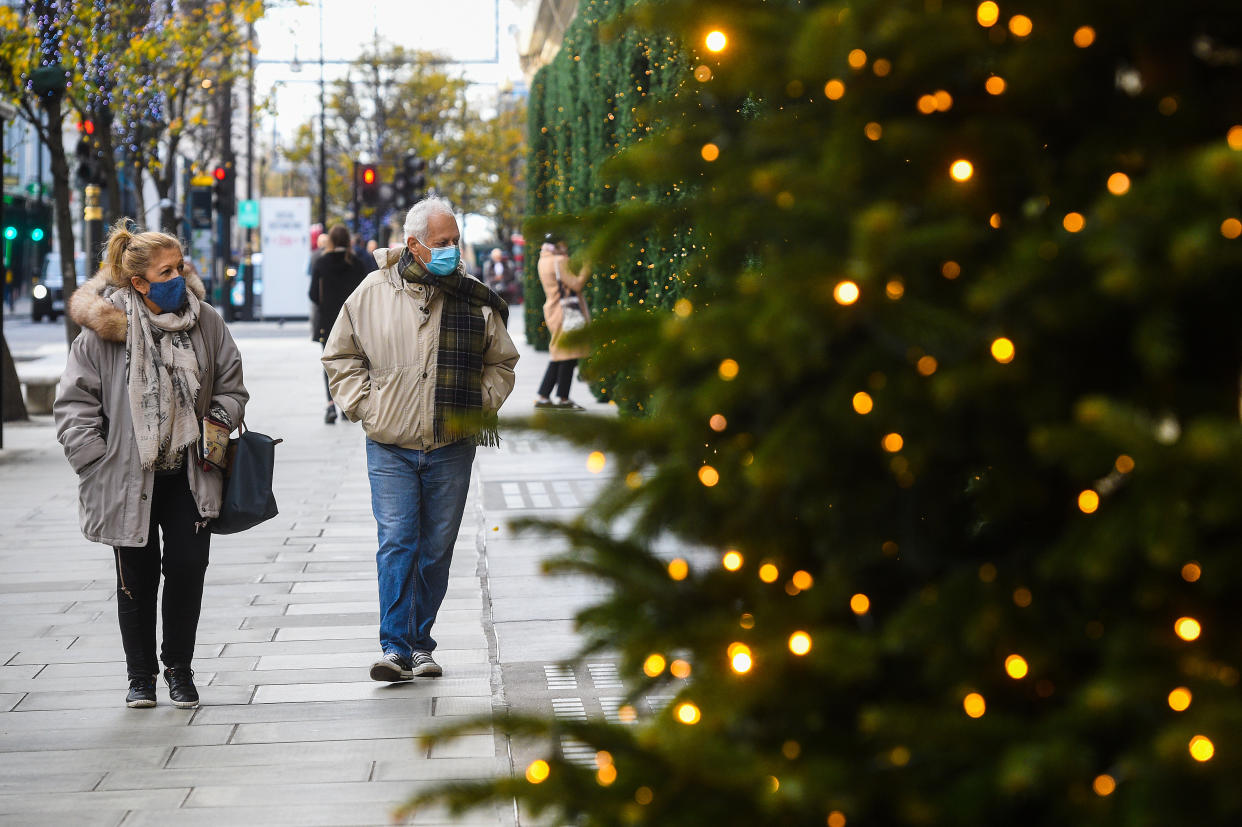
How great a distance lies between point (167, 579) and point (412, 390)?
46.0 inches

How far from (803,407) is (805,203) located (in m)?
0.27

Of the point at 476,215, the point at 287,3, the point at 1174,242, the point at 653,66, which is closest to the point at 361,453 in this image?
the point at 653,66

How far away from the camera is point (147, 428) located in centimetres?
573

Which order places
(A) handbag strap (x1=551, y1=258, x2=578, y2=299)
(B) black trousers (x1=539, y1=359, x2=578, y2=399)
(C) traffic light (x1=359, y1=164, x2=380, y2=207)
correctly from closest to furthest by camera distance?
(B) black trousers (x1=539, y1=359, x2=578, y2=399) → (A) handbag strap (x1=551, y1=258, x2=578, y2=299) → (C) traffic light (x1=359, y1=164, x2=380, y2=207)

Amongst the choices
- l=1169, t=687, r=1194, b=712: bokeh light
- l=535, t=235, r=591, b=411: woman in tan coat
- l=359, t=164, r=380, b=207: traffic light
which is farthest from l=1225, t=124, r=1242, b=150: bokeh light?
l=359, t=164, r=380, b=207: traffic light

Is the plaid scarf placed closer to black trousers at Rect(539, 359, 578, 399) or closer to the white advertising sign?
black trousers at Rect(539, 359, 578, 399)

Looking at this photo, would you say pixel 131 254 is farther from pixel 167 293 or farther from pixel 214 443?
pixel 214 443

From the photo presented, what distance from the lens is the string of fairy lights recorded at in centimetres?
189

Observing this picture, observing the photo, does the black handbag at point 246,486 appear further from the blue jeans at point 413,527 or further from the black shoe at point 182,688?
the black shoe at point 182,688

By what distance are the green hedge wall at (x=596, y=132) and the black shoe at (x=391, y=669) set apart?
1353 mm

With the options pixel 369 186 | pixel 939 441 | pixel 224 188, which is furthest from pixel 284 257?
pixel 939 441

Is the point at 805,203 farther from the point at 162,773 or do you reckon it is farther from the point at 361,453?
the point at 361,453

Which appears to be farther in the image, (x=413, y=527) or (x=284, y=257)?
(x=284, y=257)

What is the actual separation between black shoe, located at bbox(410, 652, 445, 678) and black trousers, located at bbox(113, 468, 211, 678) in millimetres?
879
